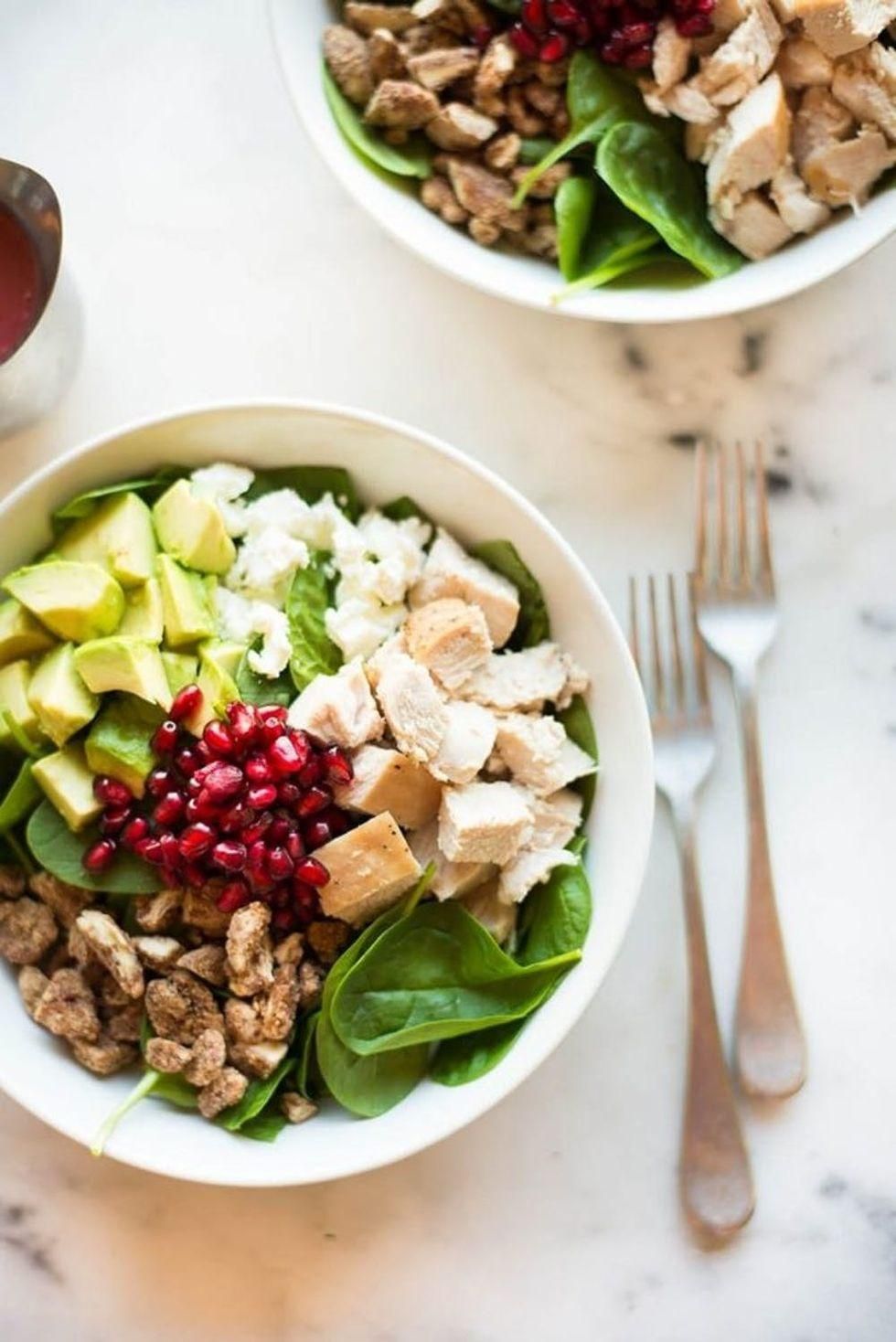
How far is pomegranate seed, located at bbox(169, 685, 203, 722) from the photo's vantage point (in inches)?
80.4

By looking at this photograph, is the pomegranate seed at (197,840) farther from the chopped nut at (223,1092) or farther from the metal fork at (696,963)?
the metal fork at (696,963)

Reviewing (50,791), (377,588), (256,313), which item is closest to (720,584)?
(377,588)

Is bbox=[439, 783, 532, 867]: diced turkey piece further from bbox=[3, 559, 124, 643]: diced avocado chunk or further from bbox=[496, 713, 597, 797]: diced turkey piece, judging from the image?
bbox=[3, 559, 124, 643]: diced avocado chunk

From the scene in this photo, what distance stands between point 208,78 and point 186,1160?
1.77 metres

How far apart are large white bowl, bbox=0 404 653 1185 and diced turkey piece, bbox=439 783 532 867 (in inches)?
6.9

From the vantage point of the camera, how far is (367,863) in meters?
2.04

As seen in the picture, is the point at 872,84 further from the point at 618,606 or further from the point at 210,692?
the point at 210,692

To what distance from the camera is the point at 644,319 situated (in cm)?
220

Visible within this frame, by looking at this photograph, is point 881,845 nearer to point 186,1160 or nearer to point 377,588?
point 377,588

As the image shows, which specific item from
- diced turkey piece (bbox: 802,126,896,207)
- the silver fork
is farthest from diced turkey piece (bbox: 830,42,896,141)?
the silver fork

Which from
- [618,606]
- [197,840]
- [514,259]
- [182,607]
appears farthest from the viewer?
[618,606]

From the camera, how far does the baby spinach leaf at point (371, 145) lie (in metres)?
2.28

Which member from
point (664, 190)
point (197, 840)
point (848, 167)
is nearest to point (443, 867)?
point (197, 840)

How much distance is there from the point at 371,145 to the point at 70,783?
3.61ft
